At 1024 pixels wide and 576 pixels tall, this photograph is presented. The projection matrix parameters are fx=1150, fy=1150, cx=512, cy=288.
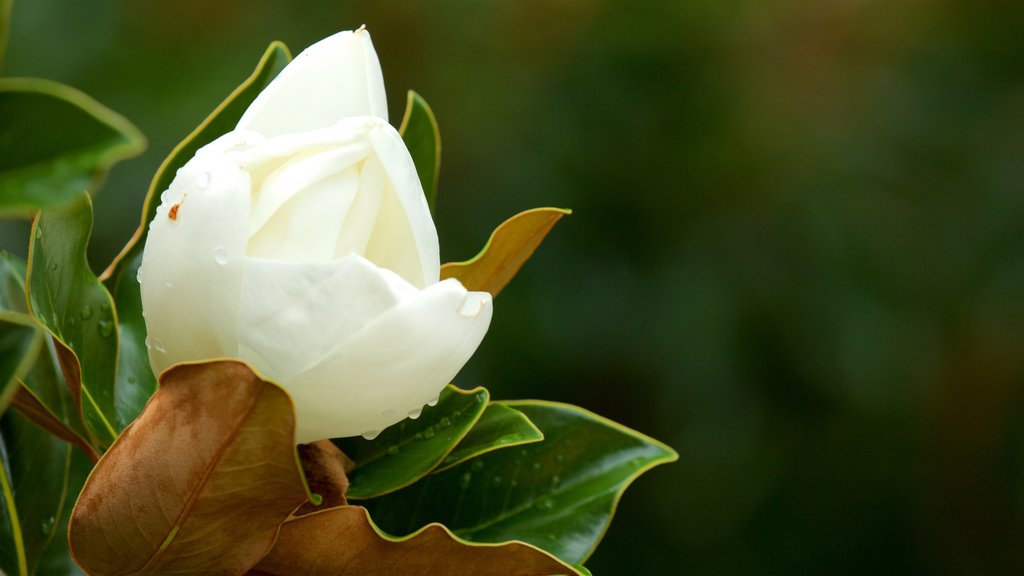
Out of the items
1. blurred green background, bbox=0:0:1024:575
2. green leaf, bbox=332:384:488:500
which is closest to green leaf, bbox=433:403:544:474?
green leaf, bbox=332:384:488:500

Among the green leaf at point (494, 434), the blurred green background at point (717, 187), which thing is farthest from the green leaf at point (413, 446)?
the blurred green background at point (717, 187)

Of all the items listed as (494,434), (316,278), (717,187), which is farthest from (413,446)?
(717,187)

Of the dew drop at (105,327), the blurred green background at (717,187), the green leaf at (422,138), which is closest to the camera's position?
the dew drop at (105,327)

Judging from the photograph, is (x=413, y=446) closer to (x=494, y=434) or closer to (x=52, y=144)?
(x=494, y=434)

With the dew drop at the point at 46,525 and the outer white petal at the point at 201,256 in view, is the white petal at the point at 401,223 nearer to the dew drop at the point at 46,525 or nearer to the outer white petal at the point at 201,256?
the outer white petal at the point at 201,256

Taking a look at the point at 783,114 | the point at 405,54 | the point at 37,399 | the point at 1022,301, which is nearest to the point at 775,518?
the point at 1022,301

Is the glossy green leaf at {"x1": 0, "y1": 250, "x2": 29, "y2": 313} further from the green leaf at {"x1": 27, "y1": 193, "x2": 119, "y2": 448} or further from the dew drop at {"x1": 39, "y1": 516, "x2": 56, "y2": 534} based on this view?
the dew drop at {"x1": 39, "y1": 516, "x2": 56, "y2": 534}
